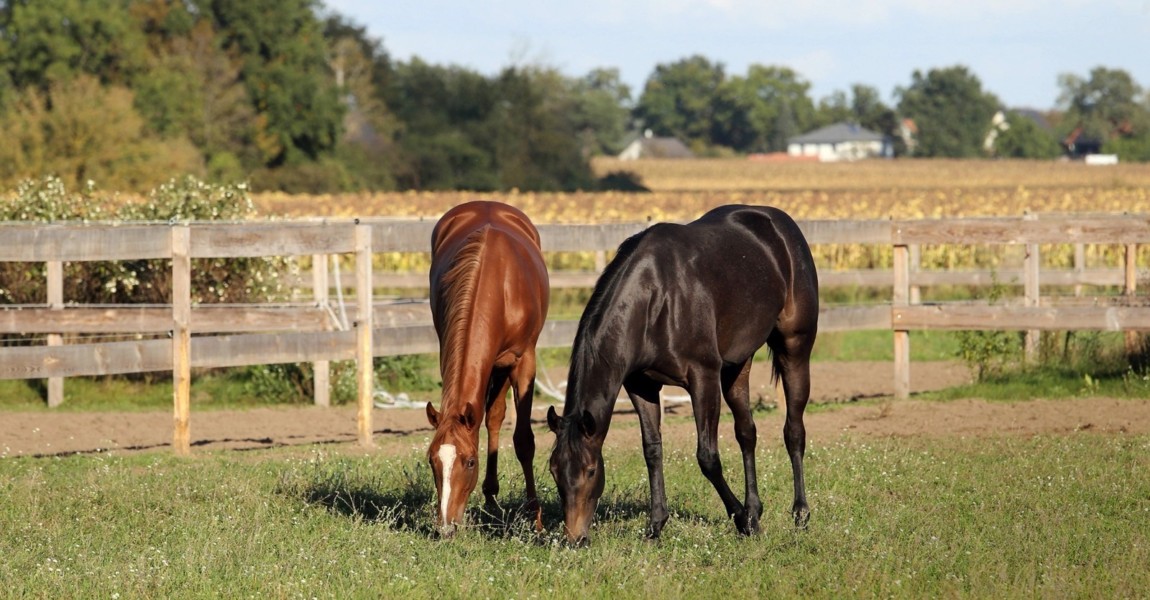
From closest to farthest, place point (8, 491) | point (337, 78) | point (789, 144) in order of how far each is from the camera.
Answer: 1. point (8, 491)
2. point (337, 78)
3. point (789, 144)

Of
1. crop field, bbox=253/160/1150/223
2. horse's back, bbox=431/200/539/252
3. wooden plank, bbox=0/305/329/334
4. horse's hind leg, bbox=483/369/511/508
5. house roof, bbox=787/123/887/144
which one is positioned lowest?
horse's hind leg, bbox=483/369/511/508

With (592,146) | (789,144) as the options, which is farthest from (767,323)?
(789,144)

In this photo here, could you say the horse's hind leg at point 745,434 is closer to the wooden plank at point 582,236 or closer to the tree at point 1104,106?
the wooden plank at point 582,236

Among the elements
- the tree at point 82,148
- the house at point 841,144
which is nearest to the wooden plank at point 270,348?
the tree at point 82,148

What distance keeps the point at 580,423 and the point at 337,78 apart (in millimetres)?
71649

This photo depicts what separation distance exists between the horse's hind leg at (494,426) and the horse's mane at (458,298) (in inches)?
22.3

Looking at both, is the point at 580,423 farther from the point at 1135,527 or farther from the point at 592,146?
the point at 592,146

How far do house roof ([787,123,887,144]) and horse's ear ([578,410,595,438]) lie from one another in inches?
5186

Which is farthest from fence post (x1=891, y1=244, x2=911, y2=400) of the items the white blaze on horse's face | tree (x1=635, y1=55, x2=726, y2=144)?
tree (x1=635, y1=55, x2=726, y2=144)

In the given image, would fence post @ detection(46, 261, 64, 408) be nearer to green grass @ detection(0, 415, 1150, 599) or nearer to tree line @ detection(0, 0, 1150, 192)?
green grass @ detection(0, 415, 1150, 599)

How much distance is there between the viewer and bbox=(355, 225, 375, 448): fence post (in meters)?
9.66

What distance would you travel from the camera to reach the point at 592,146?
12194 cm

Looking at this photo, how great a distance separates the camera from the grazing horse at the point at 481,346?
605cm

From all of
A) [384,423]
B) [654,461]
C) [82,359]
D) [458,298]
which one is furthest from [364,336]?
[654,461]
